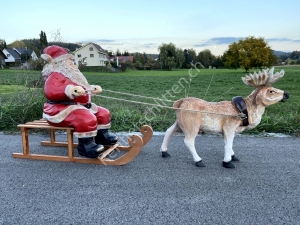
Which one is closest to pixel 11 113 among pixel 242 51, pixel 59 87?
pixel 59 87

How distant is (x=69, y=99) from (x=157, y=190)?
1.39 metres

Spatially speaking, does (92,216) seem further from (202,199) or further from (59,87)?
(59,87)

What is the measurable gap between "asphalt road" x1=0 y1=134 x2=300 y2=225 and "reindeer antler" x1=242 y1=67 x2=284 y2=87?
96 centimetres

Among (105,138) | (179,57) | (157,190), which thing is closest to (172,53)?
(179,57)

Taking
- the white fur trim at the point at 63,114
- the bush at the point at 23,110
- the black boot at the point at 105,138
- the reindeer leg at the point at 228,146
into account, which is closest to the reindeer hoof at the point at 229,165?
Answer: the reindeer leg at the point at 228,146

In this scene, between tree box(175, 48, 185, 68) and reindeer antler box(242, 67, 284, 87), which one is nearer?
reindeer antler box(242, 67, 284, 87)

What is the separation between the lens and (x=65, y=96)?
283cm

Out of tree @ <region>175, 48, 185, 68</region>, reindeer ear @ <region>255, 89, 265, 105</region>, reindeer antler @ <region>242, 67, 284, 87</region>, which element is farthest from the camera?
tree @ <region>175, 48, 185, 68</region>

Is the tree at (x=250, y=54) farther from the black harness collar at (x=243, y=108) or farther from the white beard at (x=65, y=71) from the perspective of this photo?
the white beard at (x=65, y=71)

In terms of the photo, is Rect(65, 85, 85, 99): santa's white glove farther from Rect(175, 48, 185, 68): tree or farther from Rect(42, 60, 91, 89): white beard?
Rect(175, 48, 185, 68): tree

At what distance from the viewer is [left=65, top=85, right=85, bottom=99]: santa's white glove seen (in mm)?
2764

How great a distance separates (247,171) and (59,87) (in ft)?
7.42

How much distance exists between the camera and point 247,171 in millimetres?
2812

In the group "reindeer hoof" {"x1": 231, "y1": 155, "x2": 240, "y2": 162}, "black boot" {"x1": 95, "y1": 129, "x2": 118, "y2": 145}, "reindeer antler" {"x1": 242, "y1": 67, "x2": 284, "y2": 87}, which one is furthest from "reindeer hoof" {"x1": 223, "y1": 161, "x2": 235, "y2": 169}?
"black boot" {"x1": 95, "y1": 129, "x2": 118, "y2": 145}
